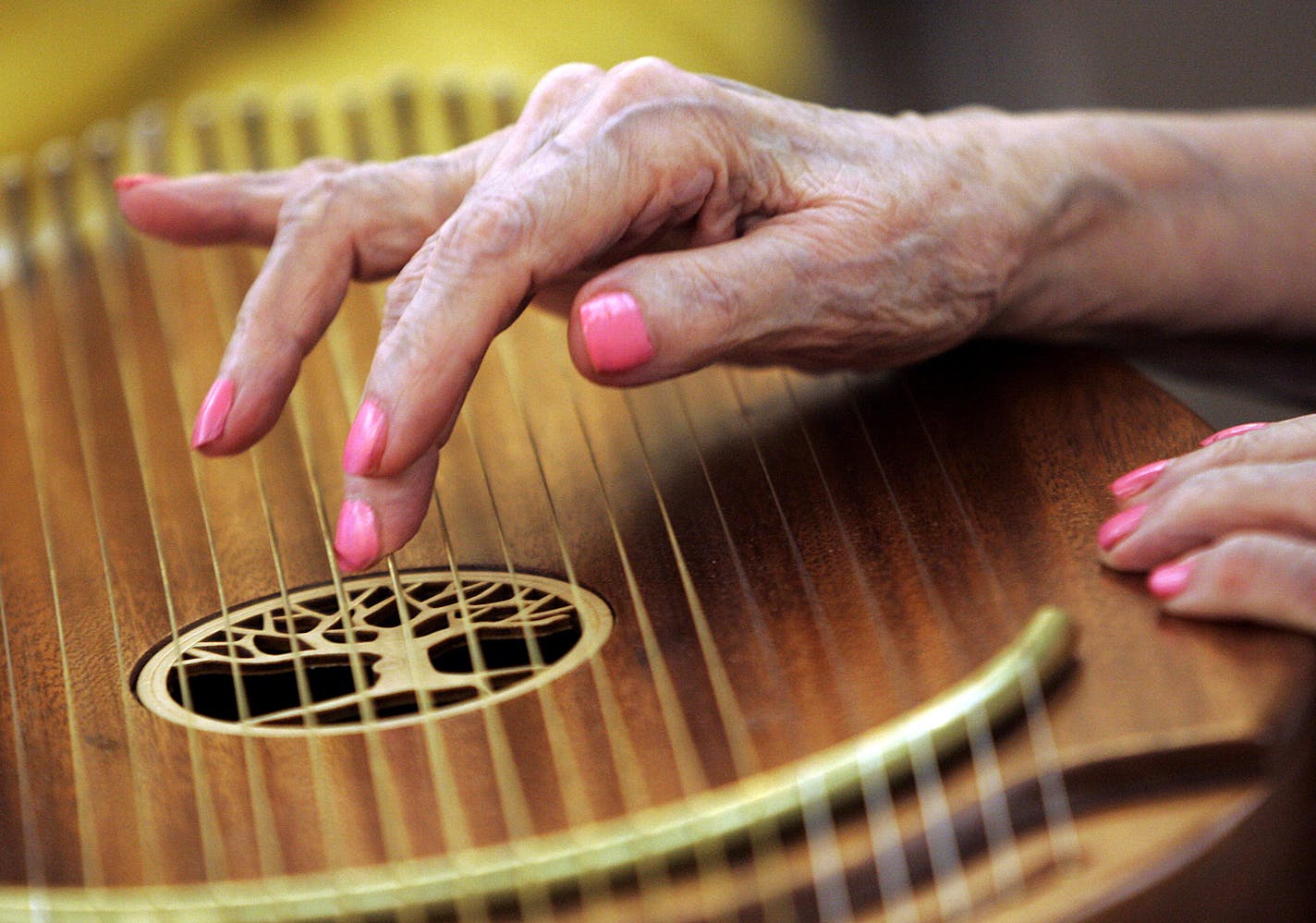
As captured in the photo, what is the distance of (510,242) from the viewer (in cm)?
81

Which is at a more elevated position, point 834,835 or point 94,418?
point 94,418

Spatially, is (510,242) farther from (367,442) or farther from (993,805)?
(993,805)

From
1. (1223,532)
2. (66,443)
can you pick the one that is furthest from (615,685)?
(66,443)

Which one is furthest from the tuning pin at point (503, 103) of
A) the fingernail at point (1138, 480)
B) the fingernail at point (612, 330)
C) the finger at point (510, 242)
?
the fingernail at point (1138, 480)

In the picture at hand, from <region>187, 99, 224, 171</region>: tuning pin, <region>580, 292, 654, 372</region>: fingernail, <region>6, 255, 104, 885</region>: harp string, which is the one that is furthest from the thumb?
<region>187, 99, 224, 171</region>: tuning pin

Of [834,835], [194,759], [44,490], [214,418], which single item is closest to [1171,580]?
[834,835]

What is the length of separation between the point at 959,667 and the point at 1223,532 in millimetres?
159

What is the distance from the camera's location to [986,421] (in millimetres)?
926

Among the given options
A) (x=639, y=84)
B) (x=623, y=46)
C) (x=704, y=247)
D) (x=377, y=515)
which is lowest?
(x=377, y=515)

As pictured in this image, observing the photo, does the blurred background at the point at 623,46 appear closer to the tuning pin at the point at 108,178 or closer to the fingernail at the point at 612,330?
the tuning pin at the point at 108,178

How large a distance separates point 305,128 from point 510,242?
673 millimetres

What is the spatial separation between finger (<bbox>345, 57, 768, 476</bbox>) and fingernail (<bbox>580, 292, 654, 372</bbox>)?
57 millimetres

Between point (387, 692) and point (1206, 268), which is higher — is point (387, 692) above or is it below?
below

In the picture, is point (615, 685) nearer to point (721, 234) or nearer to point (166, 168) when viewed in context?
point (721, 234)
